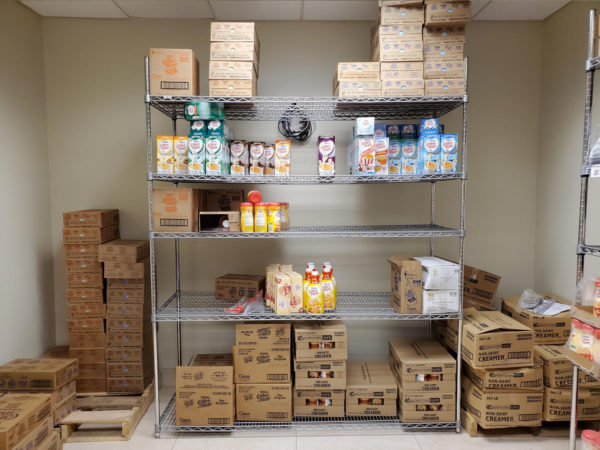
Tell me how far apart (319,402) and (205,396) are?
74 centimetres

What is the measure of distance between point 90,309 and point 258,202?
1496 mm

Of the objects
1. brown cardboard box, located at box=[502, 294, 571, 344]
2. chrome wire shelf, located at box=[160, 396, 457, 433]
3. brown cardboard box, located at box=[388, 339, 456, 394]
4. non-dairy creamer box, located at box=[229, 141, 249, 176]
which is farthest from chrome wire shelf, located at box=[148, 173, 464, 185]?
chrome wire shelf, located at box=[160, 396, 457, 433]

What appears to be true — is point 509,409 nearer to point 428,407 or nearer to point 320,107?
point 428,407

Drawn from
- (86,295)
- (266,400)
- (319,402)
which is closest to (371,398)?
(319,402)

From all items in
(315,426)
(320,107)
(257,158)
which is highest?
(320,107)

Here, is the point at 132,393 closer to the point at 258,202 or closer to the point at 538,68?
the point at 258,202

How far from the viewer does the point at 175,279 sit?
3.50 metres

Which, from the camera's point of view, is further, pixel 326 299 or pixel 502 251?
pixel 502 251

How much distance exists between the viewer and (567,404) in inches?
103

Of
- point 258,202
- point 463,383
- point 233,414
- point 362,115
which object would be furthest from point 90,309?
point 463,383

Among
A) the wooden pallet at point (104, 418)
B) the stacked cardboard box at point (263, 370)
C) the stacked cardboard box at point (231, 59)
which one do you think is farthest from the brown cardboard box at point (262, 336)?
the stacked cardboard box at point (231, 59)

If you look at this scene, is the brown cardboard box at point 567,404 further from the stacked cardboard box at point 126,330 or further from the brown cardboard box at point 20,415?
the brown cardboard box at point 20,415

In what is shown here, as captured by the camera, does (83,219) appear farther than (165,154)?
Yes

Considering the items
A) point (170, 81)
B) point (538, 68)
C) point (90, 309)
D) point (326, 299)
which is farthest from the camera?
point (538, 68)
